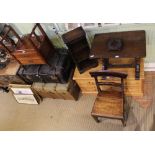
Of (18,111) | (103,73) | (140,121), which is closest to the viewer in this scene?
(103,73)

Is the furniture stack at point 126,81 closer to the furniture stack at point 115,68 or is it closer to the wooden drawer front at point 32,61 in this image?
the furniture stack at point 115,68

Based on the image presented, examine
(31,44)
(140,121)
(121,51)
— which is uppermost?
(31,44)

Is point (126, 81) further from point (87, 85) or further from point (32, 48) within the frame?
point (32, 48)

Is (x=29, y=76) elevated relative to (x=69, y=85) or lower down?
elevated

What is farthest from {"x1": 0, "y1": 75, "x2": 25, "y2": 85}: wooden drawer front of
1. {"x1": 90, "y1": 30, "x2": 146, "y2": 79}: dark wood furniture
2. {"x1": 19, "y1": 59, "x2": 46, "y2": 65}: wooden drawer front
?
{"x1": 90, "y1": 30, "x2": 146, "y2": 79}: dark wood furniture

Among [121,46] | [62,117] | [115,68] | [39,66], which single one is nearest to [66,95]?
[62,117]

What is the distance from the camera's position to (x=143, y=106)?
3.12 metres

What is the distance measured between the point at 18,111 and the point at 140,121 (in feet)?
6.26

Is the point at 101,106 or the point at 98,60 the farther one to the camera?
the point at 98,60

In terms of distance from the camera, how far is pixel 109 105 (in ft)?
9.21

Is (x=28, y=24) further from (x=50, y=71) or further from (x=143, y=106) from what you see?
(x=143, y=106)

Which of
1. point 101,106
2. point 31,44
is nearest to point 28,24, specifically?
point 31,44

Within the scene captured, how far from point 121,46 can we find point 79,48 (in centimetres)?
59

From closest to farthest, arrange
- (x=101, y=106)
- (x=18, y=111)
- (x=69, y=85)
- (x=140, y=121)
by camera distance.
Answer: (x=101, y=106) < (x=140, y=121) < (x=69, y=85) < (x=18, y=111)
